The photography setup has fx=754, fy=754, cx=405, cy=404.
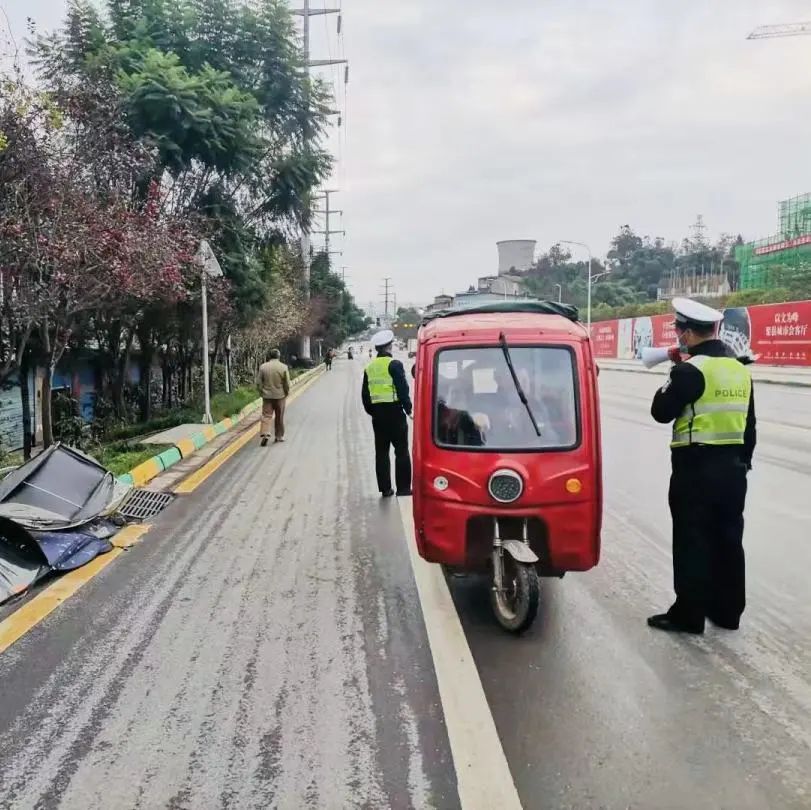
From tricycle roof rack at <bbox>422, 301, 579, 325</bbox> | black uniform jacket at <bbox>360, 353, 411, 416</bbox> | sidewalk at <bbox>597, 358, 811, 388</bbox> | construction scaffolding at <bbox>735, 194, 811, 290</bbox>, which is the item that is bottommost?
sidewalk at <bbox>597, 358, 811, 388</bbox>

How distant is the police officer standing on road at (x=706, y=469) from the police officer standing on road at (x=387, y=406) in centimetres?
376

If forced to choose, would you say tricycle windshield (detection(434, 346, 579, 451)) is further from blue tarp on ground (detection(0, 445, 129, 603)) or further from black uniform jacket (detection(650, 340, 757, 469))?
blue tarp on ground (detection(0, 445, 129, 603))

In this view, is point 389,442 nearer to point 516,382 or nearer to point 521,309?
point 521,309

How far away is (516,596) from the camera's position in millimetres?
4262

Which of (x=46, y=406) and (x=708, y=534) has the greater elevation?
(x=46, y=406)

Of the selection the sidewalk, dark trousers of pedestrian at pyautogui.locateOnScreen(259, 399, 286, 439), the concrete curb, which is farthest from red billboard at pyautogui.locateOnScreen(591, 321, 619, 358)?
dark trousers of pedestrian at pyautogui.locateOnScreen(259, 399, 286, 439)

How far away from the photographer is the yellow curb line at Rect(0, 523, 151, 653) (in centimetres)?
436

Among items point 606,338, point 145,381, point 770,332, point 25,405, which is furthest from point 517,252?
point 25,405

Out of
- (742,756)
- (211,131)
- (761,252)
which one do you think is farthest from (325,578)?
(761,252)

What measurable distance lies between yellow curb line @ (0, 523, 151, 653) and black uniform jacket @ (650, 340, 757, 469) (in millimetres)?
3840

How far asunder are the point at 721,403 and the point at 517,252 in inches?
3914

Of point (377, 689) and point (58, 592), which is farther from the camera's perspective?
point (58, 592)

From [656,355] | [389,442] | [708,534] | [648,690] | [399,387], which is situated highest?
[656,355]

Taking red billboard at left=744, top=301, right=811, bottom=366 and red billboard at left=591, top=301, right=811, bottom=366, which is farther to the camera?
red billboard at left=591, top=301, right=811, bottom=366
